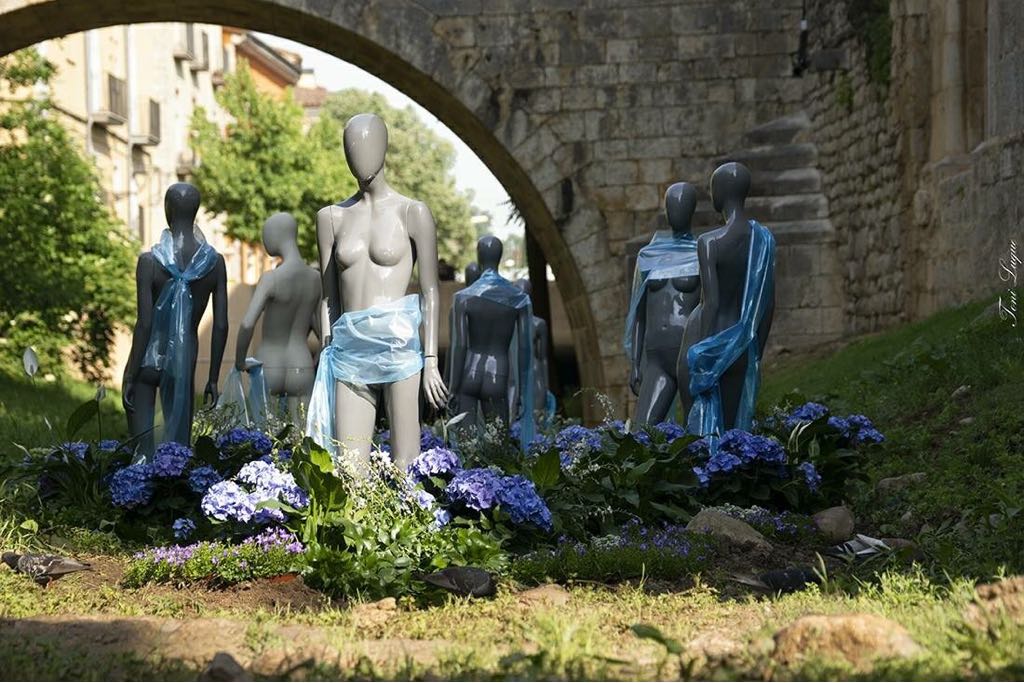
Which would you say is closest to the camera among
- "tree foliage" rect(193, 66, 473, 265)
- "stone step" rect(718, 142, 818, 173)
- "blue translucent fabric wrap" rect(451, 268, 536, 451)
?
"blue translucent fabric wrap" rect(451, 268, 536, 451)

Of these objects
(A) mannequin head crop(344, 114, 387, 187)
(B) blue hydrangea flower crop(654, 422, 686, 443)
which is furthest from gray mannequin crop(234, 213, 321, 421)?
(A) mannequin head crop(344, 114, 387, 187)

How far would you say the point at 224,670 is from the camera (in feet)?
16.0

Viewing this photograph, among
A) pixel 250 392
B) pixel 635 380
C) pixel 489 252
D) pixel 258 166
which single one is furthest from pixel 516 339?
pixel 258 166

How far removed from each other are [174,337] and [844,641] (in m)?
5.31

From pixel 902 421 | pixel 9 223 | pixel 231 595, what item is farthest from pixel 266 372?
pixel 9 223

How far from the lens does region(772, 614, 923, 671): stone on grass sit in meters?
4.71

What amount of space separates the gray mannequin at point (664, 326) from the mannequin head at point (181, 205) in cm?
263

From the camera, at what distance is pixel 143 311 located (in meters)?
9.21

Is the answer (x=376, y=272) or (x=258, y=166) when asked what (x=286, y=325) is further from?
(x=258, y=166)

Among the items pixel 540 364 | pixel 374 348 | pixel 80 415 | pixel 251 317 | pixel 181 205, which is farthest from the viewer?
pixel 540 364

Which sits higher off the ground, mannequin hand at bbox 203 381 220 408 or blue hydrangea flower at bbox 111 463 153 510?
mannequin hand at bbox 203 381 220 408

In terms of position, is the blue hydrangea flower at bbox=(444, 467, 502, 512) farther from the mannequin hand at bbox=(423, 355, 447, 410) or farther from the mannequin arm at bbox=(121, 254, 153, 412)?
the mannequin arm at bbox=(121, 254, 153, 412)

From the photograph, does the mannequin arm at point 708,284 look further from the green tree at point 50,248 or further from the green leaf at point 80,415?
the green tree at point 50,248

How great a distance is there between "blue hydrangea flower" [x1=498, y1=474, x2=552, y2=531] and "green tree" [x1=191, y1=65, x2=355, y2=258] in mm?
34267
